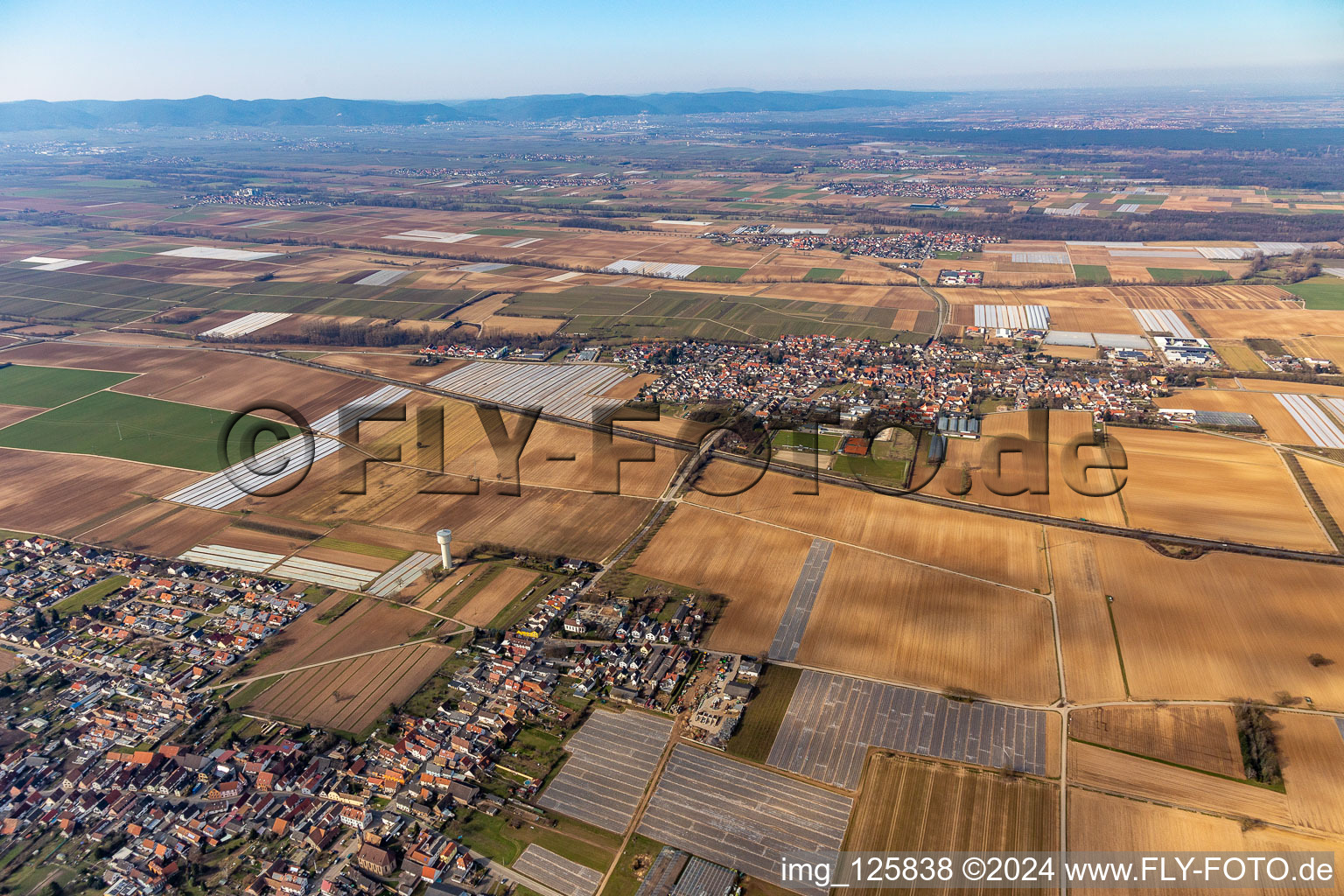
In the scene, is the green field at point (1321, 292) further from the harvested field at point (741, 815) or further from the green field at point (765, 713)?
the harvested field at point (741, 815)

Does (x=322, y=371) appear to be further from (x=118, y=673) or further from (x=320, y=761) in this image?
(x=320, y=761)

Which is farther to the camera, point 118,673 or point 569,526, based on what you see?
point 569,526

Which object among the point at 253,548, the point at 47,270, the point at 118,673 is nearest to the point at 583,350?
the point at 253,548

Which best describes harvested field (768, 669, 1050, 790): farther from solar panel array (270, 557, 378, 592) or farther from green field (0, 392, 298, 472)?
green field (0, 392, 298, 472)

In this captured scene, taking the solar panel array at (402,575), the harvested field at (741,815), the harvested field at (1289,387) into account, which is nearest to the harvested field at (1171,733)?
the harvested field at (741,815)

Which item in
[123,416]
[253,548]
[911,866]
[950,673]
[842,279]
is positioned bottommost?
[911,866]

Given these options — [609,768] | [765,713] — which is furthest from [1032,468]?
[609,768]
